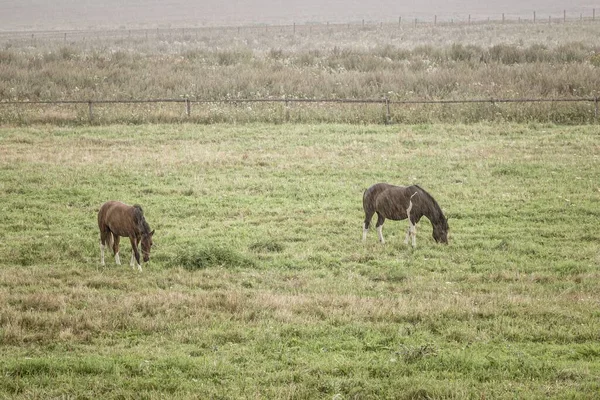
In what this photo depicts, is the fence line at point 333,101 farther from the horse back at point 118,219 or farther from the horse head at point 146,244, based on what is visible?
the horse head at point 146,244

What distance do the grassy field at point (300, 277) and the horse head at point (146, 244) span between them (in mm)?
473

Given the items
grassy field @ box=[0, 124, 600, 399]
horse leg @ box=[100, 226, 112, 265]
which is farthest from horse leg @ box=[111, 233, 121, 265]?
grassy field @ box=[0, 124, 600, 399]

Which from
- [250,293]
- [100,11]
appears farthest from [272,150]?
[100,11]

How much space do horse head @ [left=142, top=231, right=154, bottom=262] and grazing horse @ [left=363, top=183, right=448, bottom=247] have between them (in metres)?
4.92

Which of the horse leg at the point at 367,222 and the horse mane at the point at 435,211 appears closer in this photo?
the horse mane at the point at 435,211

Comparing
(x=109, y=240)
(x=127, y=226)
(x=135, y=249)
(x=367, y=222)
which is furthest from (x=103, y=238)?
(x=367, y=222)

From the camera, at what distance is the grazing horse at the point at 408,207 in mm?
15469

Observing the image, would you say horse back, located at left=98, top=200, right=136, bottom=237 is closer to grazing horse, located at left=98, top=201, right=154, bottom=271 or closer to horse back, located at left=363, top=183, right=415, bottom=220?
grazing horse, located at left=98, top=201, right=154, bottom=271

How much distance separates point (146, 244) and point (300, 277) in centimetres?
307

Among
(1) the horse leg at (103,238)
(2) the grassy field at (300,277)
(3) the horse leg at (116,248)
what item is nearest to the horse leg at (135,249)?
(2) the grassy field at (300,277)

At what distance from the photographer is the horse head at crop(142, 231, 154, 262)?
45.2 ft

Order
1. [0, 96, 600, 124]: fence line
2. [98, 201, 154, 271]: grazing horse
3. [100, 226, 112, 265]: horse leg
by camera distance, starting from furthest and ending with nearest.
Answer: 1. [0, 96, 600, 124]: fence line
2. [100, 226, 112, 265]: horse leg
3. [98, 201, 154, 271]: grazing horse

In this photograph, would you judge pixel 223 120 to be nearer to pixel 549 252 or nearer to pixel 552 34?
pixel 549 252

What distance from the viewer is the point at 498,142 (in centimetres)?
2675
